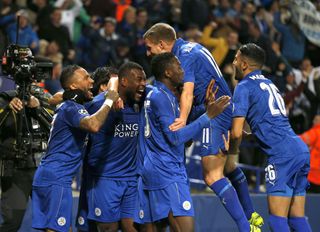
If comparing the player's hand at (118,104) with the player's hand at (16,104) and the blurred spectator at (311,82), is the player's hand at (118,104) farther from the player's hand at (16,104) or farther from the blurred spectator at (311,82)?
the blurred spectator at (311,82)

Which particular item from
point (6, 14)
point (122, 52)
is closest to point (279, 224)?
point (122, 52)

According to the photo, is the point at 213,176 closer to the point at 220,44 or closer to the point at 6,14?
the point at 6,14

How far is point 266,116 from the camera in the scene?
27.3 ft

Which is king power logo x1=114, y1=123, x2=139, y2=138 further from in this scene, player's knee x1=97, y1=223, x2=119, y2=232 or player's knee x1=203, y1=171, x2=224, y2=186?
player's knee x1=203, y1=171, x2=224, y2=186

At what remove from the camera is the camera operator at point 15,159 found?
883 cm

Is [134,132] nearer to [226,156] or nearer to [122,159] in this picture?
[122,159]

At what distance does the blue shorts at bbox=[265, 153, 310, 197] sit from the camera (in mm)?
8258

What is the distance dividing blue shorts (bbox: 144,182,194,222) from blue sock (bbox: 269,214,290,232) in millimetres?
1051

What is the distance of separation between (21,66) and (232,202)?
2466 mm

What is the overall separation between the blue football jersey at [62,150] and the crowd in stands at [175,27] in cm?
492

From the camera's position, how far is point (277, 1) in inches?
734

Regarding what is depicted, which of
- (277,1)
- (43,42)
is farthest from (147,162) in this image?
(277,1)

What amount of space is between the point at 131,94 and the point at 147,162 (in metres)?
0.75

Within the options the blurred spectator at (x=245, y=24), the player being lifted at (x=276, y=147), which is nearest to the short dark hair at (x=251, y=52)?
the player being lifted at (x=276, y=147)
